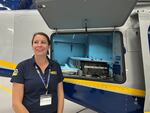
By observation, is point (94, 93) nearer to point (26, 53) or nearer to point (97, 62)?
point (97, 62)

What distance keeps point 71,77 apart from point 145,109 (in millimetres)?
952

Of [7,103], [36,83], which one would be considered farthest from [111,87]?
[7,103]

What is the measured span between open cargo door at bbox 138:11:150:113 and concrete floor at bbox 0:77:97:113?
→ 195cm

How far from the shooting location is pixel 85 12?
312 cm

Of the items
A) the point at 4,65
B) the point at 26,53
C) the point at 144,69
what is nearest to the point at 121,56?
the point at 144,69

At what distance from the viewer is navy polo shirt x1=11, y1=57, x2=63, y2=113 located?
2.79 m

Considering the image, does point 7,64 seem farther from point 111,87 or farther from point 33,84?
point 111,87

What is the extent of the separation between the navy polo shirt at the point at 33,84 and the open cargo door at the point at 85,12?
0.68 m

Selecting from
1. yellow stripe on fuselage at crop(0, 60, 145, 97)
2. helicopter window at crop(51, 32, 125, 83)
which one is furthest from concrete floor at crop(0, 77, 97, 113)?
yellow stripe on fuselage at crop(0, 60, 145, 97)

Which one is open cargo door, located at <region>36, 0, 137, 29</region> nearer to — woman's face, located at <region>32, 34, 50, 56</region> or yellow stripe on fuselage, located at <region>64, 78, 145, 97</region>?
woman's face, located at <region>32, 34, 50, 56</region>

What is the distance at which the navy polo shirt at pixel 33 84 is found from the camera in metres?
2.79

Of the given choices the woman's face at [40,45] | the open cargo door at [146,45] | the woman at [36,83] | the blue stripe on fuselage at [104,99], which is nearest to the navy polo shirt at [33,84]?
the woman at [36,83]

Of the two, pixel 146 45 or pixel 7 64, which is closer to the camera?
pixel 146 45

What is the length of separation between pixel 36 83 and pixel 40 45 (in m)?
0.36
